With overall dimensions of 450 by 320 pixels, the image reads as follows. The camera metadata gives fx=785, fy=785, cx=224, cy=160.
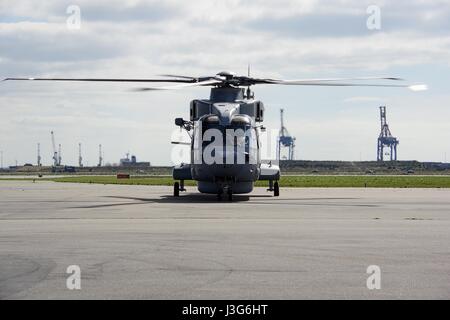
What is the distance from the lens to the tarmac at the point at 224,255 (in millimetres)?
10578

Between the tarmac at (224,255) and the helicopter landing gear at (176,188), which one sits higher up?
the helicopter landing gear at (176,188)

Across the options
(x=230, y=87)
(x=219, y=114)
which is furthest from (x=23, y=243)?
(x=230, y=87)

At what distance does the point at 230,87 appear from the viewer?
125 feet

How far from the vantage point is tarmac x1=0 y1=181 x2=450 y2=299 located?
34.7 ft

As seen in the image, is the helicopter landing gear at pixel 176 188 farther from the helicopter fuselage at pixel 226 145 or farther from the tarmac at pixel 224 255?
the tarmac at pixel 224 255

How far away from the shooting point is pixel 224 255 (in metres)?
14.3
